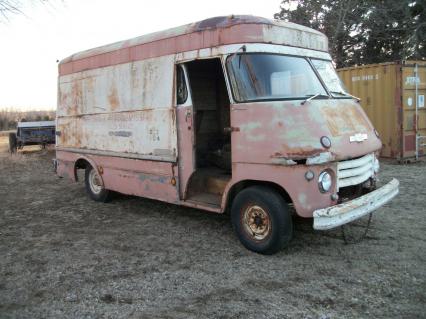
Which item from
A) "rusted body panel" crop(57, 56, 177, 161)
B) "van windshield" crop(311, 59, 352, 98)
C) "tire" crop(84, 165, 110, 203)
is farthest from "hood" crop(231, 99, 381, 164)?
"tire" crop(84, 165, 110, 203)

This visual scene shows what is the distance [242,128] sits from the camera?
5352mm

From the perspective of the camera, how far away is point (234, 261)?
5.19m

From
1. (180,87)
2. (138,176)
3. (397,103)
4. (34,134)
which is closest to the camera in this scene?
(180,87)

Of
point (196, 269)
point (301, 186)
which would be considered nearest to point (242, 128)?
point (301, 186)

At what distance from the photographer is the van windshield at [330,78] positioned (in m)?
5.77

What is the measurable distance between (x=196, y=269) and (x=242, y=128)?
1.71m

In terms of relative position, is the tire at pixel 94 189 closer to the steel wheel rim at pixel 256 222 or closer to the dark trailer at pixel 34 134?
the steel wheel rim at pixel 256 222

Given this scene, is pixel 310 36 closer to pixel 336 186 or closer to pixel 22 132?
pixel 336 186

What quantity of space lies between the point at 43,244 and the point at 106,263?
4.36 feet

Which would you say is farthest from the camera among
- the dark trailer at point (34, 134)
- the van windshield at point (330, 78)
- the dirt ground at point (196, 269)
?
the dark trailer at point (34, 134)

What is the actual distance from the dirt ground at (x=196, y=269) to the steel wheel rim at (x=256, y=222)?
256 mm

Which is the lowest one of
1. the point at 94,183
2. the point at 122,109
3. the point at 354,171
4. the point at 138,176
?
the point at 94,183

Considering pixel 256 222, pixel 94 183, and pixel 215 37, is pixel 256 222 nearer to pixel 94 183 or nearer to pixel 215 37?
pixel 215 37

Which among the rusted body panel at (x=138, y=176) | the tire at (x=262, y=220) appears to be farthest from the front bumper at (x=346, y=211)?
the rusted body panel at (x=138, y=176)
